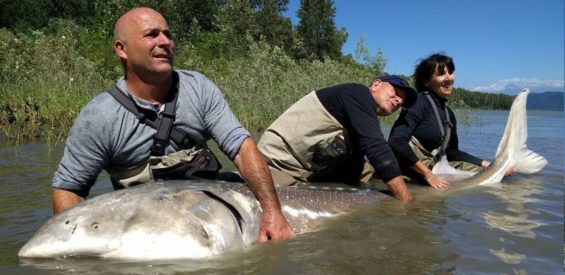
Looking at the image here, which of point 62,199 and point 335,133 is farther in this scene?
point 335,133

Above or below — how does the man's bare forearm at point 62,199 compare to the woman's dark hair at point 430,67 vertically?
below

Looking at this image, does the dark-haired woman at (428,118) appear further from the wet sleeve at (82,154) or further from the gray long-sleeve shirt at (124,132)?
the wet sleeve at (82,154)

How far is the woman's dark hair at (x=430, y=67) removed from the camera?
5355 mm

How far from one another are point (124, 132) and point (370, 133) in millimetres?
2000

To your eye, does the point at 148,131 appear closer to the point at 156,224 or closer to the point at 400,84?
the point at 156,224

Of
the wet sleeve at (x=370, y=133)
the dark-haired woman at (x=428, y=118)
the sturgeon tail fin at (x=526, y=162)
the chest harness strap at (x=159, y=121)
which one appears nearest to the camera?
the chest harness strap at (x=159, y=121)

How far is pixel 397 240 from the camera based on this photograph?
9.86ft

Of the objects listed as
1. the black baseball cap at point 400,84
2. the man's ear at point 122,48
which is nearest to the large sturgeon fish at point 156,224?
the man's ear at point 122,48

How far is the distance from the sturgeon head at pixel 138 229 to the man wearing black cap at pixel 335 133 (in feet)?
5.97

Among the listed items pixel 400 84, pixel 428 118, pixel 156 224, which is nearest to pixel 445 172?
pixel 428 118

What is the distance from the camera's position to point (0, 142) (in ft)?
24.0

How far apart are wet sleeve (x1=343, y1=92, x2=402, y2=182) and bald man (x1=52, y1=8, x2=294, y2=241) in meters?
1.27

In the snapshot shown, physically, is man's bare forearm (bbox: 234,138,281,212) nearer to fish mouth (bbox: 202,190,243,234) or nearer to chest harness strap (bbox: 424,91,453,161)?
fish mouth (bbox: 202,190,243,234)

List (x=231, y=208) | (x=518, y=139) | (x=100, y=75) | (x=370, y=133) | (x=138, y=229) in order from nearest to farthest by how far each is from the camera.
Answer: (x=138, y=229) < (x=231, y=208) < (x=370, y=133) < (x=518, y=139) < (x=100, y=75)
